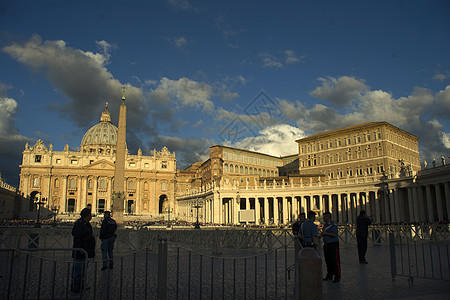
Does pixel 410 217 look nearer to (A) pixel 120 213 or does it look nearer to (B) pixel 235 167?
(A) pixel 120 213

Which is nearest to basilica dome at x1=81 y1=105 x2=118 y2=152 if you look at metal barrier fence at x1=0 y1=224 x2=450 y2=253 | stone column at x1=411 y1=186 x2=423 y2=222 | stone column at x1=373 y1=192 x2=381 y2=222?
stone column at x1=373 y1=192 x2=381 y2=222

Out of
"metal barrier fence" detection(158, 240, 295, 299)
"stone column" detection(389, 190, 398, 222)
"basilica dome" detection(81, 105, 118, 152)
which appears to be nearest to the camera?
"metal barrier fence" detection(158, 240, 295, 299)

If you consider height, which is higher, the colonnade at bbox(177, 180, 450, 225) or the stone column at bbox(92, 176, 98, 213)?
the stone column at bbox(92, 176, 98, 213)

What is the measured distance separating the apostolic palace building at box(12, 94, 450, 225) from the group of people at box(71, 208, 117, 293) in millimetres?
33150

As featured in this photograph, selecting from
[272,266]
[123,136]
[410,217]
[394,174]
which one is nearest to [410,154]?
[394,174]

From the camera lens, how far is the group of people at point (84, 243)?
7.93m

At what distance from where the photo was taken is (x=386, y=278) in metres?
10.6

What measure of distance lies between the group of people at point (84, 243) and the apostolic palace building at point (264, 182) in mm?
33150

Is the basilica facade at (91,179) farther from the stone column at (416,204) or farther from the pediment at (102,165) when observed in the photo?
the stone column at (416,204)

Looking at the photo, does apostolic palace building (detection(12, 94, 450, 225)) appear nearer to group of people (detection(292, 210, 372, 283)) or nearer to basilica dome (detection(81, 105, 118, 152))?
basilica dome (detection(81, 105, 118, 152))

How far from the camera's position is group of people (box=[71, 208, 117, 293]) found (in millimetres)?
7931

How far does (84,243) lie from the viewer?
960 cm

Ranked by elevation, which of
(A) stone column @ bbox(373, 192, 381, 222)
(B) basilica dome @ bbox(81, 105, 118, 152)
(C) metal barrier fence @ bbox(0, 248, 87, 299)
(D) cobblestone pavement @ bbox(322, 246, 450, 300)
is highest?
(B) basilica dome @ bbox(81, 105, 118, 152)

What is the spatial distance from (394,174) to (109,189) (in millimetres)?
81604
